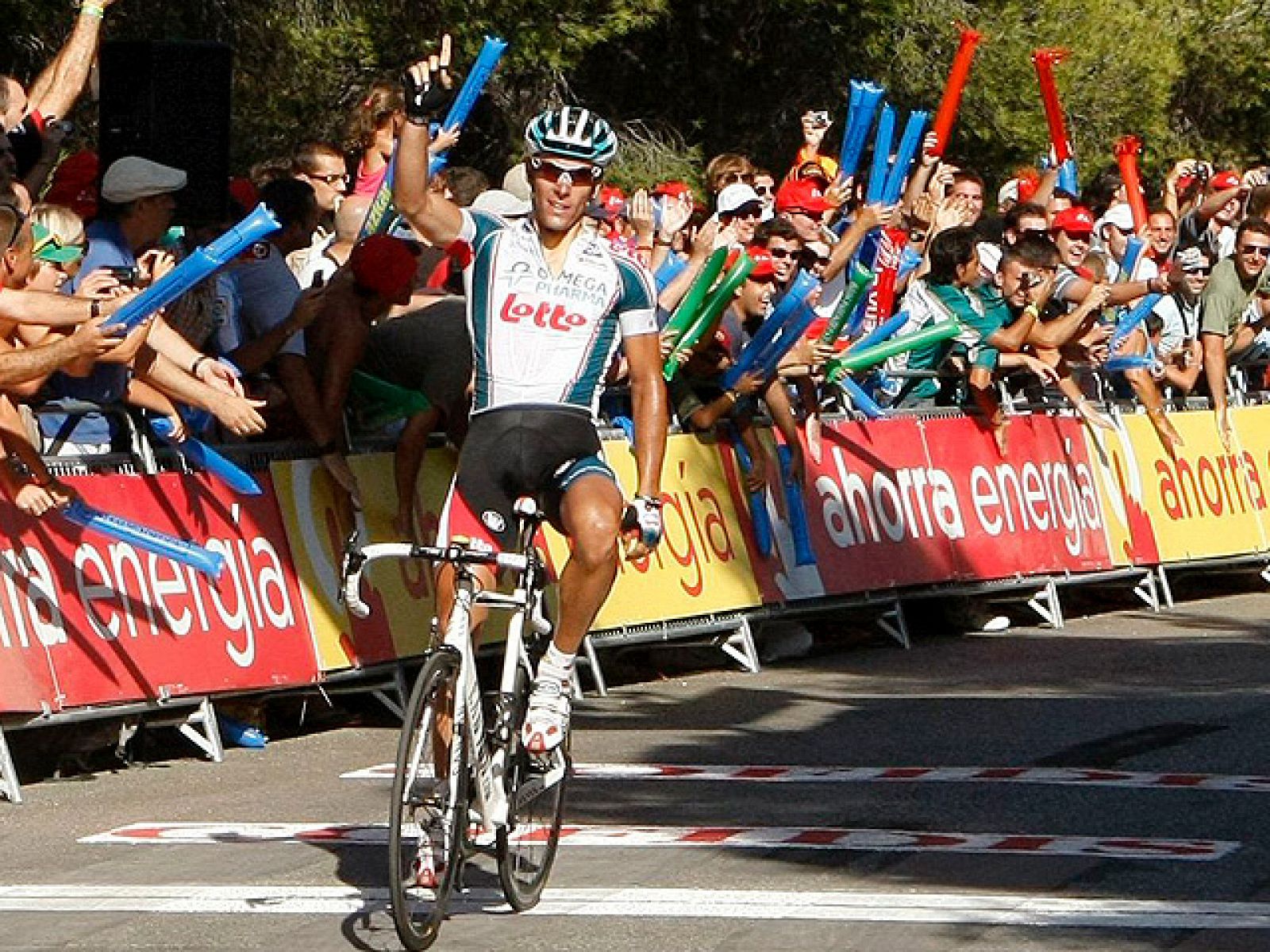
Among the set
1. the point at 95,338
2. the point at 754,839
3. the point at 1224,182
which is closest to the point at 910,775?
the point at 754,839

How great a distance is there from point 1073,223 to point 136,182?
7819mm

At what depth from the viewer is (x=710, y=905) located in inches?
321

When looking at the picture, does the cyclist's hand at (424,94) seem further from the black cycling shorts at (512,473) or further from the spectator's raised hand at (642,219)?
the spectator's raised hand at (642,219)

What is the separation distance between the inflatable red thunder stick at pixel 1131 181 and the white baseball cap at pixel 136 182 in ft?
33.2

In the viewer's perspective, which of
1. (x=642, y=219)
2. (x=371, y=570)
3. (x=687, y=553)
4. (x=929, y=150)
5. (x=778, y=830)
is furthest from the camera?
(x=929, y=150)

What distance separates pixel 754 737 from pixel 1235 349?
8.43 metres

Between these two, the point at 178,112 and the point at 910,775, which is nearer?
the point at 910,775

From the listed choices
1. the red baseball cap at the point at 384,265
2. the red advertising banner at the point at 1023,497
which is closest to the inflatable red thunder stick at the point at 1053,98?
the red advertising banner at the point at 1023,497

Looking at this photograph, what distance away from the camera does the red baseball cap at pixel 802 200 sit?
51.5 feet

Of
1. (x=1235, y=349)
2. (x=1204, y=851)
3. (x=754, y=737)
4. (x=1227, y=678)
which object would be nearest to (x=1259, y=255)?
(x=1235, y=349)

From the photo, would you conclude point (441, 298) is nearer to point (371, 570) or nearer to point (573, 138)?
point (371, 570)

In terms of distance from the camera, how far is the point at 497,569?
8336 mm

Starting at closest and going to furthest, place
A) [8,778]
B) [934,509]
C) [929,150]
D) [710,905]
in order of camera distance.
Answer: [710,905] → [8,778] → [934,509] → [929,150]

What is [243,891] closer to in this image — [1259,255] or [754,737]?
[754,737]
